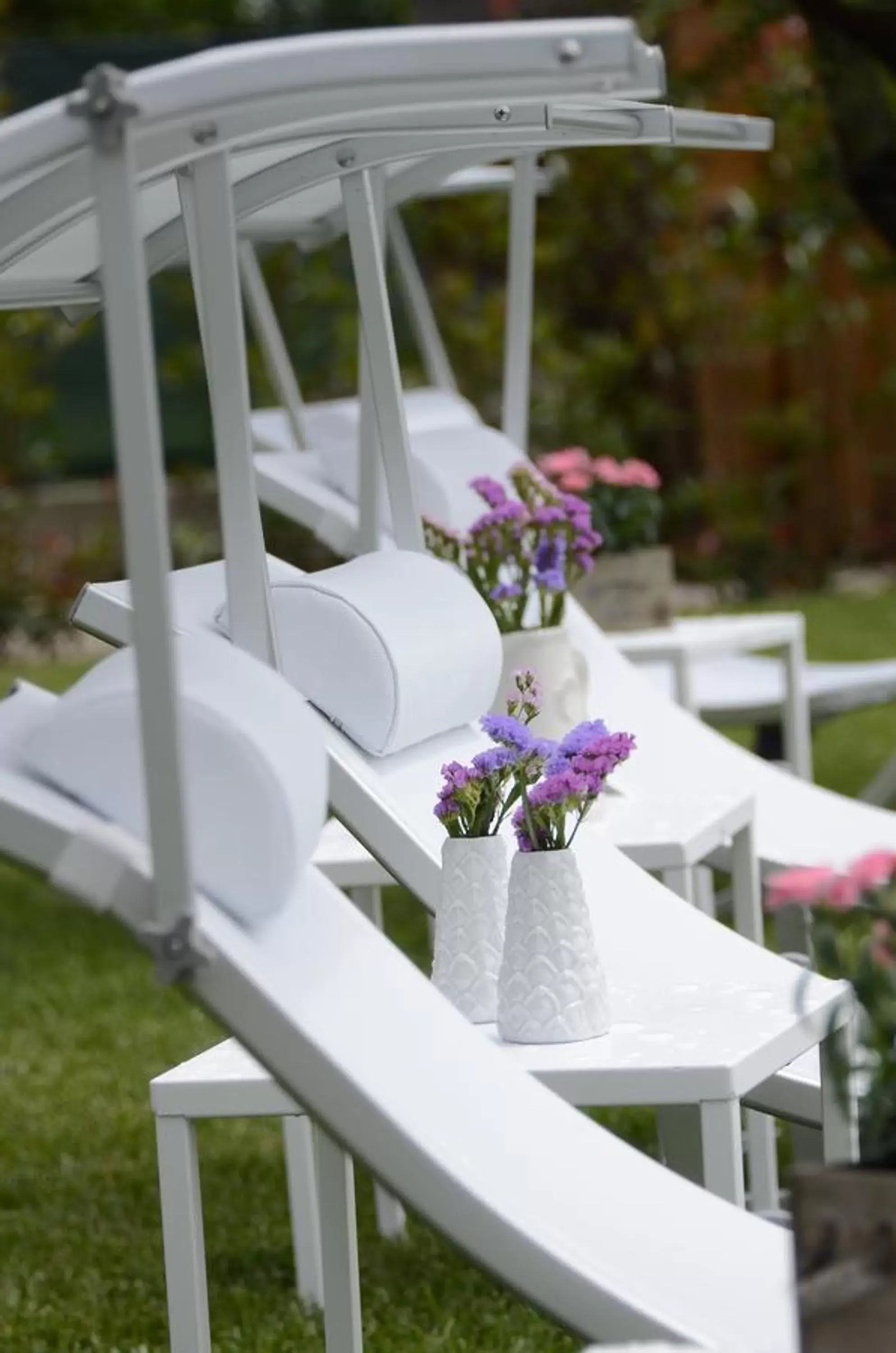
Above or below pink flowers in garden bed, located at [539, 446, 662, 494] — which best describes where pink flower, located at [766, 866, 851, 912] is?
above

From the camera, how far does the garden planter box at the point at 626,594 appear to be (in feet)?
15.5

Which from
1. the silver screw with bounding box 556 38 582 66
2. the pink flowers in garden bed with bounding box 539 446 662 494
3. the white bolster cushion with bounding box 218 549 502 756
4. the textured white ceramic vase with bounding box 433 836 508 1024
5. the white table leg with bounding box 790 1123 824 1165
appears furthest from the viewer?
the pink flowers in garden bed with bounding box 539 446 662 494

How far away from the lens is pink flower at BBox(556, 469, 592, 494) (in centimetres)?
428

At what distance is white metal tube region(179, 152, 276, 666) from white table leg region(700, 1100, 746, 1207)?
23.8 inches

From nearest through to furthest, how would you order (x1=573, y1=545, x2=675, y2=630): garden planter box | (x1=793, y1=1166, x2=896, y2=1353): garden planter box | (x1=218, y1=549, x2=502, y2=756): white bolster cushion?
1. (x1=793, y1=1166, x2=896, y2=1353): garden planter box
2. (x1=218, y1=549, x2=502, y2=756): white bolster cushion
3. (x1=573, y1=545, x2=675, y2=630): garden planter box

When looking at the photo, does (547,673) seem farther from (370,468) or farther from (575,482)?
(575,482)

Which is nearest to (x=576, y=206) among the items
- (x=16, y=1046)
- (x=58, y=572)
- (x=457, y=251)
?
(x=457, y=251)

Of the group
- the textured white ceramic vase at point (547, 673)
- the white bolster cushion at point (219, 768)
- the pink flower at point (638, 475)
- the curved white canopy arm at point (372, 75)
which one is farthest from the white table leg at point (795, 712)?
the curved white canopy arm at point (372, 75)

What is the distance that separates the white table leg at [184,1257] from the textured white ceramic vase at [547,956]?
0.34 meters

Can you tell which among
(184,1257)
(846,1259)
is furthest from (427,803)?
(846,1259)

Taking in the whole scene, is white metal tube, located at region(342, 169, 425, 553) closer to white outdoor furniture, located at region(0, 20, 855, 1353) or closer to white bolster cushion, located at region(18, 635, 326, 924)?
white outdoor furniture, located at region(0, 20, 855, 1353)

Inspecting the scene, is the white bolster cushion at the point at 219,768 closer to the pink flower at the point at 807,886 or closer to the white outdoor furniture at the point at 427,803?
the white outdoor furniture at the point at 427,803

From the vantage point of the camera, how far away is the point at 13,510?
9.21m

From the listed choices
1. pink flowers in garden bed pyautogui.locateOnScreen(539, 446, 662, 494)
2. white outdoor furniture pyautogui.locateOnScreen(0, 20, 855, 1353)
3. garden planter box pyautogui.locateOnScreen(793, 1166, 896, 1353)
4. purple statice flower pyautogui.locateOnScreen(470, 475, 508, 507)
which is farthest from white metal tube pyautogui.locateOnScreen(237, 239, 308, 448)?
garden planter box pyautogui.locateOnScreen(793, 1166, 896, 1353)
